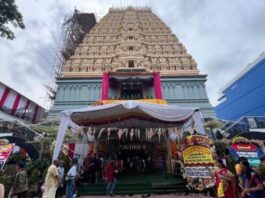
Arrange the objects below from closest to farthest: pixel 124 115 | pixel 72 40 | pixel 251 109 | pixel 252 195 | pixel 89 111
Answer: pixel 252 195 → pixel 89 111 → pixel 124 115 → pixel 251 109 → pixel 72 40

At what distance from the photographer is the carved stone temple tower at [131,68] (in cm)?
1520

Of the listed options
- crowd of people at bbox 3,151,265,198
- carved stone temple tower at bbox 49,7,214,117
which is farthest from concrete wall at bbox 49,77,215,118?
crowd of people at bbox 3,151,265,198

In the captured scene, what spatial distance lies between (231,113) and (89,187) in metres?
30.9

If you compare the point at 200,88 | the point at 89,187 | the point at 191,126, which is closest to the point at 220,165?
the point at 191,126

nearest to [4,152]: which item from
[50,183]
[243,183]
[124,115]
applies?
[50,183]

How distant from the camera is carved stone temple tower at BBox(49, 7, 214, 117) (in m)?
15.2

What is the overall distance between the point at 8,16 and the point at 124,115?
5583 millimetres

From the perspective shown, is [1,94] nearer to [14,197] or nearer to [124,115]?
[124,115]

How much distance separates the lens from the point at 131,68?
72.1 feet

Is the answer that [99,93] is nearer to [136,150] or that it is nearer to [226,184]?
[136,150]

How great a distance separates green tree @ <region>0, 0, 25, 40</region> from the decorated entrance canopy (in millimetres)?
3274

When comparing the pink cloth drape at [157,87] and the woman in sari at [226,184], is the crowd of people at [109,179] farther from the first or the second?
the pink cloth drape at [157,87]

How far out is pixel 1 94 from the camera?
60.3 feet

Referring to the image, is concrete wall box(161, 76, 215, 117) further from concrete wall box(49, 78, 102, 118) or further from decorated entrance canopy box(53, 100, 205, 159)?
decorated entrance canopy box(53, 100, 205, 159)
